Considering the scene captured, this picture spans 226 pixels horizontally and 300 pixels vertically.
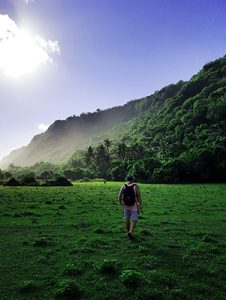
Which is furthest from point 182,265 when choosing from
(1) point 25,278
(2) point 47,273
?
(1) point 25,278

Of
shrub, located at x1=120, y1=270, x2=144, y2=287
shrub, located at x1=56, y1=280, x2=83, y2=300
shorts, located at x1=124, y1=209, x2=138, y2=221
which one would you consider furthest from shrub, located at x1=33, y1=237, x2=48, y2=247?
shrub, located at x1=120, y1=270, x2=144, y2=287

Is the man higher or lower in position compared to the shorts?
higher

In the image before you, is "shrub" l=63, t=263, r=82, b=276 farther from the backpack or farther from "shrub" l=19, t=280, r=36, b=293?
the backpack

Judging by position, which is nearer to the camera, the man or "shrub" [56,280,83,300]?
"shrub" [56,280,83,300]

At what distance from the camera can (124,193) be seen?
18.0 metres

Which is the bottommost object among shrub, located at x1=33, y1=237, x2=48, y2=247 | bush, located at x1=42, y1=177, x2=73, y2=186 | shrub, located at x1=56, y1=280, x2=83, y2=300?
shrub, located at x1=56, y1=280, x2=83, y2=300

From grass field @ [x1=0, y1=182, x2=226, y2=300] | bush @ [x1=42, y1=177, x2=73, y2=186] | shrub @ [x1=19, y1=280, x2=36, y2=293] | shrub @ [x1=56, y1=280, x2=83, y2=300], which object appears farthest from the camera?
bush @ [x1=42, y1=177, x2=73, y2=186]

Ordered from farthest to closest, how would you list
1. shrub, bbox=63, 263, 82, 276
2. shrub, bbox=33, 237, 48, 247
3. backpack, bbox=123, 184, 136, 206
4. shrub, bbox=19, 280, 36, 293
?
backpack, bbox=123, 184, 136, 206 → shrub, bbox=33, 237, 48, 247 → shrub, bbox=63, 263, 82, 276 → shrub, bbox=19, 280, 36, 293

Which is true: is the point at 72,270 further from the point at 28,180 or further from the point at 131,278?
the point at 28,180

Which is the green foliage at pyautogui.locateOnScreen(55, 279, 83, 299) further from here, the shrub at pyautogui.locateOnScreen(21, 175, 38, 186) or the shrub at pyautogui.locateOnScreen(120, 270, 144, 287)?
the shrub at pyautogui.locateOnScreen(21, 175, 38, 186)

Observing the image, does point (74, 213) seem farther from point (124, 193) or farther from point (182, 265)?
point (182, 265)

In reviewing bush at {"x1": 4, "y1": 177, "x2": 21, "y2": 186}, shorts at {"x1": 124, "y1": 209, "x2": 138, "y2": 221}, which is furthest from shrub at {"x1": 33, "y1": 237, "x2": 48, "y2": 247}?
bush at {"x1": 4, "y1": 177, "x2": 21, "y2": 186}

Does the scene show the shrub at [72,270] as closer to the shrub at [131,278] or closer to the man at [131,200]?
the shrub at [131,278]

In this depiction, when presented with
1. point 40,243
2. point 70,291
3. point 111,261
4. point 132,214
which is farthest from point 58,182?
point 70,291
